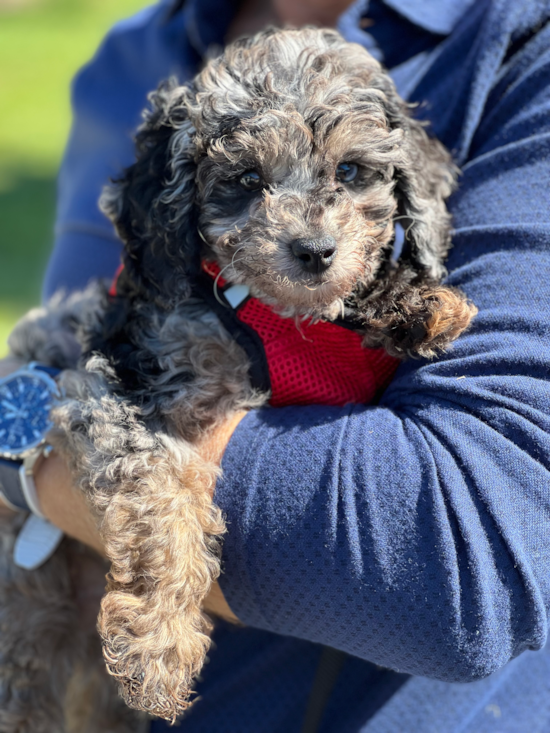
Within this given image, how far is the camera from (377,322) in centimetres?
262

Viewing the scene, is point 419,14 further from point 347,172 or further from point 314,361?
point 314,361

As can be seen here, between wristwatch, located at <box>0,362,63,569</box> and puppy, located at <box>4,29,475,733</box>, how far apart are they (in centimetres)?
19

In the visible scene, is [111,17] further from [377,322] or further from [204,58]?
[377,322]

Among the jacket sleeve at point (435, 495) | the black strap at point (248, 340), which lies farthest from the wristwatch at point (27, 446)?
the jacket sleeve at point (435, 495)

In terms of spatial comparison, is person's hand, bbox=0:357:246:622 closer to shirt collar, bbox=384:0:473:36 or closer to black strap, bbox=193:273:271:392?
black strap, bbox=193:273:271:392

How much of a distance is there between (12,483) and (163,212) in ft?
4.37

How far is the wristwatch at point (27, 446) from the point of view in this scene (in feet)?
9.49

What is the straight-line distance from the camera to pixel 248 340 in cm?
275

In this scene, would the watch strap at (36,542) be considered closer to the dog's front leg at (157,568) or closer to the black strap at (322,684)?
the dog's front leg at (157,568)

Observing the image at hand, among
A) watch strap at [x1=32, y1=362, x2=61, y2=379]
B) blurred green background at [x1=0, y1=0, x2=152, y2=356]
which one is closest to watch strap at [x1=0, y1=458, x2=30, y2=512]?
watch strap at [x1=32, y1=362, x2=61, y2=379]

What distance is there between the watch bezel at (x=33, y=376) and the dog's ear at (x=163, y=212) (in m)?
0.62

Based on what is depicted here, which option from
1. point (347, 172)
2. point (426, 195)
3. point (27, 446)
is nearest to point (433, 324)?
point (426, 195)

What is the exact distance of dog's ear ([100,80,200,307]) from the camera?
2703 mm

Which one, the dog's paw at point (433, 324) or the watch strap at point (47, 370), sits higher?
the dog's paw at point (433, 324)
